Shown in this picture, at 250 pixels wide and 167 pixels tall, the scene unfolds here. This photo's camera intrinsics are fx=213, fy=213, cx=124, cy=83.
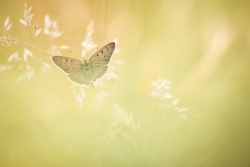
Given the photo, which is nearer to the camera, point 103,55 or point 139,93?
point 103,55

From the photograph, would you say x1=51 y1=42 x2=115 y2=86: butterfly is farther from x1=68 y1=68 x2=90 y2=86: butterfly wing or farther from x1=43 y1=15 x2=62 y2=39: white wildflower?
x1=43 y1=15 x2=62 y2=39: white wildflower

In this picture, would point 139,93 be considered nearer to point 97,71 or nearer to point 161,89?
point 161,89

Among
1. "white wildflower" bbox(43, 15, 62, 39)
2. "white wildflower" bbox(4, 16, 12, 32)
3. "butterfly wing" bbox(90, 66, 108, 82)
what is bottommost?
"butterfly wing" bbox(90, 66, 108, 82)

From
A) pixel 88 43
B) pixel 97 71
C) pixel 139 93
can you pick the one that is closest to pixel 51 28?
pixel 88 43

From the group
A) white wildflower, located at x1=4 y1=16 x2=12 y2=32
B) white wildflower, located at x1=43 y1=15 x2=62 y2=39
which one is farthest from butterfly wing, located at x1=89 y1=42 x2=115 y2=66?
white wildflower, located at x1=4 y1=16 x2=12 y2=32

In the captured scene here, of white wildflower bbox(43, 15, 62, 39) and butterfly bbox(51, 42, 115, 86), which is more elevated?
white wildflower bbox(43, 15, 62, 39)

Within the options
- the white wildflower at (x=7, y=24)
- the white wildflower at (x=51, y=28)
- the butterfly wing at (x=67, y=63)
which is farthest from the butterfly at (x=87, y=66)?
the white wildflower at (x=7, y=24)
